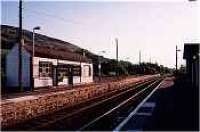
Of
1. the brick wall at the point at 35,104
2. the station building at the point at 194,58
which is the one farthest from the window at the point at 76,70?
the brick wall at the point at 35,104

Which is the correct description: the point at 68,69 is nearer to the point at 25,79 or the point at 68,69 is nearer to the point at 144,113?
the point at 25,79

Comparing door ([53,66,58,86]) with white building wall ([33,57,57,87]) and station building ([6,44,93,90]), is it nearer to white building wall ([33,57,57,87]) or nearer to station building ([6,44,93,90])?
station building ([6,44,93,90])

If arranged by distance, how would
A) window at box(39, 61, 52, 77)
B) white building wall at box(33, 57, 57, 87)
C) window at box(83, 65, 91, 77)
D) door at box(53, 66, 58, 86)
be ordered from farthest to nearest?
window at box(83, 65, 91, 77) < door at box(53, 66, 58, 86) < window at box(39, 61, 52, 77) < white building wall at box(33, 57, 57, 87)

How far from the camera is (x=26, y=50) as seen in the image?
46.2 metres

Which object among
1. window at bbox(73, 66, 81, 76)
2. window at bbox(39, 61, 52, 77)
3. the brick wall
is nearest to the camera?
the brick wall

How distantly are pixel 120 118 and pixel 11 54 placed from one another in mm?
29420

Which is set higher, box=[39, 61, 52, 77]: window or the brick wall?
box=[39, 61, 52, 77]: window

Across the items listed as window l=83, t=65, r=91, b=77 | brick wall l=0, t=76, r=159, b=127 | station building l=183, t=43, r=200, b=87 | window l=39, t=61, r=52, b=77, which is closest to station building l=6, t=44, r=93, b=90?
window l=39, t=61, r=52, b=77

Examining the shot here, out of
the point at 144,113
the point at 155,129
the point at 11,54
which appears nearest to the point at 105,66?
the point at 11,54

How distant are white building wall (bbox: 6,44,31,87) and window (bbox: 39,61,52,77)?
2089 millimetres

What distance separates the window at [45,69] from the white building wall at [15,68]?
2089mm

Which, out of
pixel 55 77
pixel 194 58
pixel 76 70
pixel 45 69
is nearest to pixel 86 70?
pixel 76 70

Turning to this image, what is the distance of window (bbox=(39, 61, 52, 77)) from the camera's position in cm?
4749

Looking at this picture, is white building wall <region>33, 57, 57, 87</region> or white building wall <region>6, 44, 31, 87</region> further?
white building wall <region>33, 57, 57, 87</region>
